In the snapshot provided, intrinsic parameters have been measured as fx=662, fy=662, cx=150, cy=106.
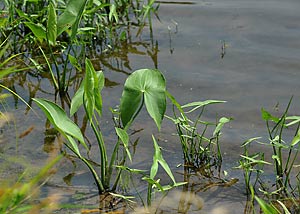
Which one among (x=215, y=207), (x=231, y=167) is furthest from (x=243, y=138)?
(x=215, y=207)

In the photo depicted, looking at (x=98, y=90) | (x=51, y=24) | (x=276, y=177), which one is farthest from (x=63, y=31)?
(x=276, y=177)

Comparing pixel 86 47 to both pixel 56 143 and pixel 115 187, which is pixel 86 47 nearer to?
pixel 56 143

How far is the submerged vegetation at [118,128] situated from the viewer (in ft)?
7.35

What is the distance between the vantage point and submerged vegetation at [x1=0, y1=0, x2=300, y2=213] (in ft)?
7.35

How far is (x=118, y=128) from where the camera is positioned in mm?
2291

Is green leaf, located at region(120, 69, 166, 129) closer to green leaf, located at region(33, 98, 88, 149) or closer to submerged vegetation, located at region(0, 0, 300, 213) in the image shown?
submerged vegetation, located at region(0, 0, 300, 213)

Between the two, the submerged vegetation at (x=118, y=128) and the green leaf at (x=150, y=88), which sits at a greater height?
the green leaf at (x=150, y=88)

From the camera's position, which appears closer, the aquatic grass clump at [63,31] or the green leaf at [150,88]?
the green leaf at [150,88]

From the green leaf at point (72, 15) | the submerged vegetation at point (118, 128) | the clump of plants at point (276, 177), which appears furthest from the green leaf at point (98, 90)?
the clump of plants at point (276, 177)

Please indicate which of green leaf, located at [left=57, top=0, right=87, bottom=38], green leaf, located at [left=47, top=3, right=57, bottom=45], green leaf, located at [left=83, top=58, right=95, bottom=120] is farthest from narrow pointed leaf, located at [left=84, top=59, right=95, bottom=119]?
green leaf, located at [left=47, top=3, right=57, bottom=45]

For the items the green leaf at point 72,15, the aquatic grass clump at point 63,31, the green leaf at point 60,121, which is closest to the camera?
the green leaf at point 60,121

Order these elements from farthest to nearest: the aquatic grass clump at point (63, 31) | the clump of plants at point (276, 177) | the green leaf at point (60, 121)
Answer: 1. the aquatic grass clump at point (63, 31)
2. the clump of plants at point (276, 177)
3. the green leaf at point (60, 121)

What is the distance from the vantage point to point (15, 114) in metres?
2.99

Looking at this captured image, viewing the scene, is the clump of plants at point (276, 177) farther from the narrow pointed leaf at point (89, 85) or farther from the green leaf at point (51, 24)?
the green leaf at point (51, 24)
